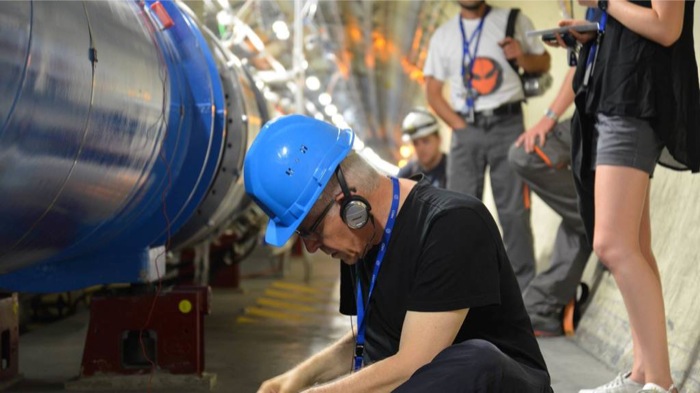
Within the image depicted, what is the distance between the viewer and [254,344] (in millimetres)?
4848

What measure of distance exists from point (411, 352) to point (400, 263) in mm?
204

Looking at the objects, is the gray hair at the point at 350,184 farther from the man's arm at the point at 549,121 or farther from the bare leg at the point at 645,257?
the man's arm at the point at 549,121

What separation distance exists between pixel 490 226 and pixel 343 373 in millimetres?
588

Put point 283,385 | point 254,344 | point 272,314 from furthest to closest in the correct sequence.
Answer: point 272,314
point 254,344
point 283,385

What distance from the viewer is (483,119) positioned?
196 inches

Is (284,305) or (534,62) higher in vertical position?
(534,62)

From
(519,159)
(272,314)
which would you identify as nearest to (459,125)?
(519,159)

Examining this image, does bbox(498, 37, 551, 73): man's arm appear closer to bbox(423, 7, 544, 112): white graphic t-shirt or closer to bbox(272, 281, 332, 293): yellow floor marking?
Result: bbox(423, 7, 544, 112): white graphic t-shirt

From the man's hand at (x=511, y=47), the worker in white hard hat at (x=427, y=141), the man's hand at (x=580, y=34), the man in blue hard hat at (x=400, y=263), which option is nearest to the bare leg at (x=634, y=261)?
the man's hand at (x=580, y=34)

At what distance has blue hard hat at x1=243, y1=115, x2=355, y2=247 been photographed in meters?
2.19

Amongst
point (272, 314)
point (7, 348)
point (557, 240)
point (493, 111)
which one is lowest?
point (272, 314)

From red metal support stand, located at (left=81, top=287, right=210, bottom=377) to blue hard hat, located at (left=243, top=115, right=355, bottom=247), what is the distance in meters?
1.67

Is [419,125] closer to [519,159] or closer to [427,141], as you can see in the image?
[427,141]

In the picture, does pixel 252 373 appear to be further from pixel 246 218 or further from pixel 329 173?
pixel 246 218
